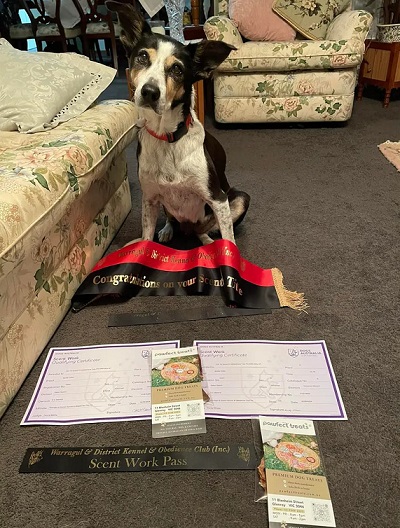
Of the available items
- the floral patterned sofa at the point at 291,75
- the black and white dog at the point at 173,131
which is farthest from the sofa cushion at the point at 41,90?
the floral patterned sofa at the point at 291,75

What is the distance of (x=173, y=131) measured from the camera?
1.53 metres

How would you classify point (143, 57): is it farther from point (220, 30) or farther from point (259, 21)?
point (259, 21)

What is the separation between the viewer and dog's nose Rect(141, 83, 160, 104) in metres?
1.36

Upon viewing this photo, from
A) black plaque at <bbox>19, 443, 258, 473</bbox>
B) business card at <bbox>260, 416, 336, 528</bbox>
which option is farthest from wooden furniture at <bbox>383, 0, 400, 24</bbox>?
black plaque at <bbox>19, 443, 258, 473</bbox>

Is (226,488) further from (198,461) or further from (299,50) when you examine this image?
(299,50)

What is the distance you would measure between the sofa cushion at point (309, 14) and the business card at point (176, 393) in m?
2.92

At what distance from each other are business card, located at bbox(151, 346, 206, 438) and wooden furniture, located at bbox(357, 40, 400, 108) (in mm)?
3154

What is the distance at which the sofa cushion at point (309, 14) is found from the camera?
128 inches

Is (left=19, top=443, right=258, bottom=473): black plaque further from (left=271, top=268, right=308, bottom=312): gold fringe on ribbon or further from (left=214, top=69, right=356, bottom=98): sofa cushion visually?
(left=214, top=69, right=356, bottom=98): sofa cushion

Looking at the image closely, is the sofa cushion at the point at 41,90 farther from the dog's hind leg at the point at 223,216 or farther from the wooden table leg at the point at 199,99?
the wooden table leg at the point at 199,99

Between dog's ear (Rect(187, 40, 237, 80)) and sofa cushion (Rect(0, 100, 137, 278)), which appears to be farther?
dog's ear (Rect(187, 40, 237, 80))

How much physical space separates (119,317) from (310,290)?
726 mm

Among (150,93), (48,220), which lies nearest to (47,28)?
(150,93)

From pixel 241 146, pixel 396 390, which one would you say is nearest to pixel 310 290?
pixel 396 390
